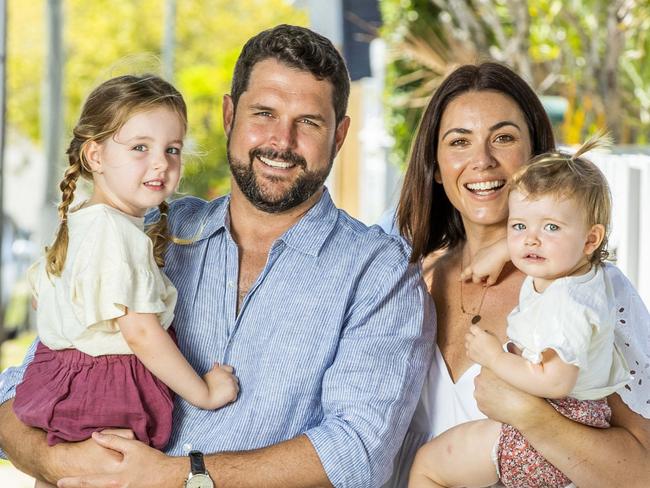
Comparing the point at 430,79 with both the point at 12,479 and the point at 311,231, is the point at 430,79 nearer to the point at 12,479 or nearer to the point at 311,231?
the point at 12,479

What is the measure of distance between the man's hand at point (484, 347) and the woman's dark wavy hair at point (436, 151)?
1.70 ft

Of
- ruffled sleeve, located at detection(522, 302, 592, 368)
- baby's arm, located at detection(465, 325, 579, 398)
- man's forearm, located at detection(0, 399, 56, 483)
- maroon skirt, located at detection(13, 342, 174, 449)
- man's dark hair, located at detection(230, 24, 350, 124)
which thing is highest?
man's dark hair, located at detection(230, 24, 350, 124)

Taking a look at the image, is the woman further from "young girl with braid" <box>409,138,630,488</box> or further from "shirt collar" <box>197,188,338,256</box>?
"shirt collar" <box>197,188,338,256</box>

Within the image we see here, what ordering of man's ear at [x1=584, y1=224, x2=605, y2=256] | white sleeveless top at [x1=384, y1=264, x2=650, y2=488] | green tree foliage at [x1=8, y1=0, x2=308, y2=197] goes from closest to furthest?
man's ear at [x1=584, y1=224, x2=605, y2=256], white sleeveless top at [x1=384, y1=264, x2=650, y2=488], green tree foliage at [x1=8, y1=0, x2=308, y2=197]

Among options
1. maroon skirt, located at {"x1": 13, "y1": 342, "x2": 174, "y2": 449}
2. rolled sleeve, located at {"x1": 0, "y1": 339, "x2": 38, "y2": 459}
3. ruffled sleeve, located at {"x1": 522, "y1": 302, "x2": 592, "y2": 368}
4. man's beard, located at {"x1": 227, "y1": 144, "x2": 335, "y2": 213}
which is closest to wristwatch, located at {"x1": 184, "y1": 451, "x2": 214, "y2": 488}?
maroon skirt, located at {"x1": 13, "y1": 342, "x2": 174, "y2": 449}

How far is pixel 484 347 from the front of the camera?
104 inches

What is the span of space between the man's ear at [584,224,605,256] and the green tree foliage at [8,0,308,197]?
22.3 m

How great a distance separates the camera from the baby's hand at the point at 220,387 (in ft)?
9.43

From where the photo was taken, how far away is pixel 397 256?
3.04 meters

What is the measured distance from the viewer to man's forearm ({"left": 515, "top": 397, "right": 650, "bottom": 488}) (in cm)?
260

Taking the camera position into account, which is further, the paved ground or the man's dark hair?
the paved ground

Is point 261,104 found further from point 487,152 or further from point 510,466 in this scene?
point 510,466

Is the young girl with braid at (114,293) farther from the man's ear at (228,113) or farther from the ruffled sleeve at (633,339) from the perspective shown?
the ruffled sleeve at (633,339)

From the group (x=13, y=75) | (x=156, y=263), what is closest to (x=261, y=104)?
(x=156, y=263)
